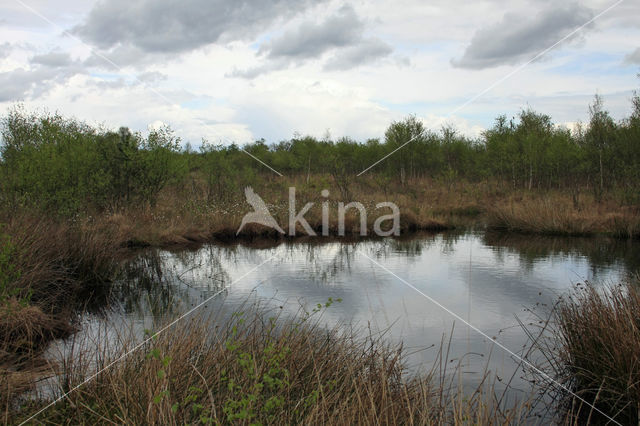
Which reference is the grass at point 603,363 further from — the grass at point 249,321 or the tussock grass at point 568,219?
the tussock grass at point 568,219

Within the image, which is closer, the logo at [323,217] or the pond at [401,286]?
the pond at [401,286]

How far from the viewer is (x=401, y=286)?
10922 millimetres

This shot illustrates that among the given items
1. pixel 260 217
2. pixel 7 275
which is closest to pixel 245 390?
pixel 7 275

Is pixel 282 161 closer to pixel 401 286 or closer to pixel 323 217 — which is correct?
pixel 323 217

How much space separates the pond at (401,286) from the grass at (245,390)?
1.95ft

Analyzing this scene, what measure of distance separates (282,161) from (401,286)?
33353 mm

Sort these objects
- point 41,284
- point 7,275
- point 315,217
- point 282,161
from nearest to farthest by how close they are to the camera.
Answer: point 7,275, point 41,284, point 315,217, point 282,161

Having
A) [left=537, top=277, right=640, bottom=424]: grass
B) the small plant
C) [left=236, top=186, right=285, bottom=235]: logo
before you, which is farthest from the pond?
[left=236, top=186, right=285, bottom=235]: logo

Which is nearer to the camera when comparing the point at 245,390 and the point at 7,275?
the point at 245,390

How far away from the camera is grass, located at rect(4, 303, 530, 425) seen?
11.3 feet

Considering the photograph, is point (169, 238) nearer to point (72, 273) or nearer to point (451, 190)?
point (72, 273)

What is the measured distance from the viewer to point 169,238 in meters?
16.1

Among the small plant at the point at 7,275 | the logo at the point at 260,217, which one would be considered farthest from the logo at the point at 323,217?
the small plant at the point at 7,275

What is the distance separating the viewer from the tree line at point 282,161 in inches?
524
